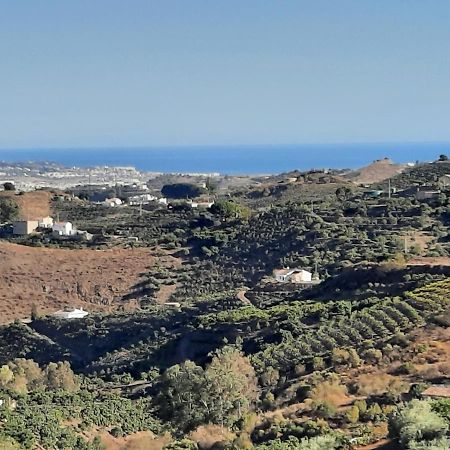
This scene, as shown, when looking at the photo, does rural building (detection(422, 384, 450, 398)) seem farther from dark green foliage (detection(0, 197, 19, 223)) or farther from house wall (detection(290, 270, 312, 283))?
dark green foliage (detection(0, 197, 19, 223))

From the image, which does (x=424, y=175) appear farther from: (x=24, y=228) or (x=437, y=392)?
(x=437, y=392)

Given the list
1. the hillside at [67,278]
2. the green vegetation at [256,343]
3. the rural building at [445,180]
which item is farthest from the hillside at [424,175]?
the hillside at [67,278]

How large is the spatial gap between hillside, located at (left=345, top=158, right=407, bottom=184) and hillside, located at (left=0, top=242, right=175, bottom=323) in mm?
47165

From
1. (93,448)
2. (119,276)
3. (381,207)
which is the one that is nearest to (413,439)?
(93,448)

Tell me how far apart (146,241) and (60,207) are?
20.1 meters

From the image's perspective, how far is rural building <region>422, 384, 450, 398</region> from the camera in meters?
17.9

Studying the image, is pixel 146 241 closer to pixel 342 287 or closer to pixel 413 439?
pixel 342 287

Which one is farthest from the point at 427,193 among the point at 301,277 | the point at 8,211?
the point at 8,211

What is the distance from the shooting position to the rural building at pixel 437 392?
58.7 feet

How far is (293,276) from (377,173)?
5890cm

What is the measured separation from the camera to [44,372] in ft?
95.3

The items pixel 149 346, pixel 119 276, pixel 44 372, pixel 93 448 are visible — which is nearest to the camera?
pixel 93 448

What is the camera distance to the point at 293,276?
40938 mm

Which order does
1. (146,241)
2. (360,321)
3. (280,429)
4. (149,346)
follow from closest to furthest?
(280,429)
(360,321)
(149,346)
(146,241)
